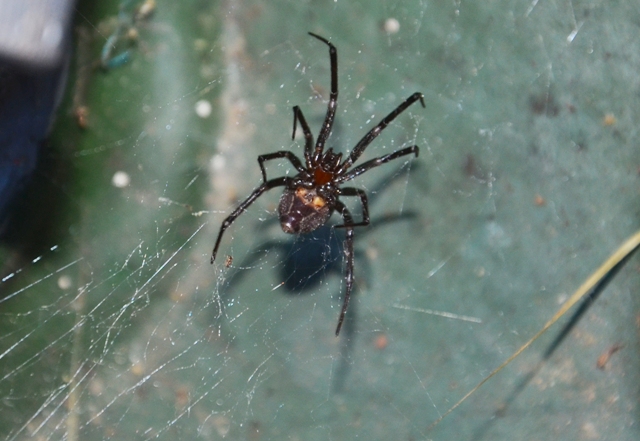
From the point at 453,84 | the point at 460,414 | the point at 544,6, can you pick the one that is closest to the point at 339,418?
the point at 460,414

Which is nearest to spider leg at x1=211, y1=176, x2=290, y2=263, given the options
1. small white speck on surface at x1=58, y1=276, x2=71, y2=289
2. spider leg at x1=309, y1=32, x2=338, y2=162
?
spider leg at x1=309, y1=32, x2=338, y2=162

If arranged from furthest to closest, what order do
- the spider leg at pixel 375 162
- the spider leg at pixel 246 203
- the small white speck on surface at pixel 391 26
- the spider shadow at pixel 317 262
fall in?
the small white speck on surface at pixel 391 26 < the spider shadow at pixel 317 262 < the spider leg at pixel 375 162 < the spider leg at pixel 246 203

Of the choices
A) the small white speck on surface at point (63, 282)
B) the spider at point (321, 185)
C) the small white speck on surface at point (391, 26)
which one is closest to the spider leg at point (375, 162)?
the spider at point (321, 185)

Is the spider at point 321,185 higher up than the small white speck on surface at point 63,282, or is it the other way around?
the spider at point 321,185

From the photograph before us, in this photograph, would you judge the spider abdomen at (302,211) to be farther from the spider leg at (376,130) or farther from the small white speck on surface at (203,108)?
the small white speck on surface at (203,108)

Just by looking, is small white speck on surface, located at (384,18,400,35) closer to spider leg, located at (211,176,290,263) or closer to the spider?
the spider

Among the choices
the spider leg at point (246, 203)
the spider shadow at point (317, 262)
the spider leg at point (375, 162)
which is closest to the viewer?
the spider leg at point (246, 203)

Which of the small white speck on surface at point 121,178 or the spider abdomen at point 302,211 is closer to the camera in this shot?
the spider abdomen at point 302,211
